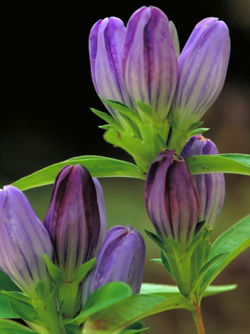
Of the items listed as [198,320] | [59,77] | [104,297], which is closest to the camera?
[104,297]

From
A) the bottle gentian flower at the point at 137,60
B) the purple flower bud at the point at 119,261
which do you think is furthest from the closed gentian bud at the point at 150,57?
the purple flower bud at the point at 119,261

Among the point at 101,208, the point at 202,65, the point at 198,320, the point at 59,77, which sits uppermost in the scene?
the point at 202,65

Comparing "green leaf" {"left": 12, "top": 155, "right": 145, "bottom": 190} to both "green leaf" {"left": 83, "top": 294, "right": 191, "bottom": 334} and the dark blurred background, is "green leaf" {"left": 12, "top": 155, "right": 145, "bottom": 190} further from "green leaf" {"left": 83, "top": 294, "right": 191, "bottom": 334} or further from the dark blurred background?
the dark blurred background

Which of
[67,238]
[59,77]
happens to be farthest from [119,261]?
[59,77]

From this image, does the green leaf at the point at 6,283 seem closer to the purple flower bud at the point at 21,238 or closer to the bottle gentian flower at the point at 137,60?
the purple flower bud at the point at 21,238

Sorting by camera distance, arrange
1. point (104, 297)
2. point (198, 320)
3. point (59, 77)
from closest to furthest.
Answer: point (104, 297) → point (198, 320) → point (59, 77)

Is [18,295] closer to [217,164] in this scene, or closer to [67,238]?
[67,238]
